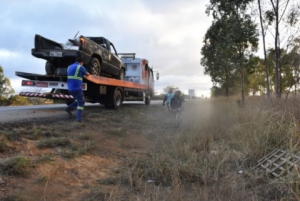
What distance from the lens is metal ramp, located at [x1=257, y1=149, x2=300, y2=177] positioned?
195 inches

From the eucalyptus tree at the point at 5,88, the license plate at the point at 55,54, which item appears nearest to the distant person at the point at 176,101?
the license plate at the point at 55,54

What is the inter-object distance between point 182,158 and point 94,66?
5422 mm

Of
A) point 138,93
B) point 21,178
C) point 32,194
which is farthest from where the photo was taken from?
point 138,93

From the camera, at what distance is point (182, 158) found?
6.07 m

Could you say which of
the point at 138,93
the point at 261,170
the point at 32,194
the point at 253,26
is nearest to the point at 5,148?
the point at 32,194

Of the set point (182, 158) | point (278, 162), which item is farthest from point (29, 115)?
point (278, 162)

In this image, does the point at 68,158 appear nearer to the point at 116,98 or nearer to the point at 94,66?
the point at 94,66

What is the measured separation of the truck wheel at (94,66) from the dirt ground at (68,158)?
2144mm

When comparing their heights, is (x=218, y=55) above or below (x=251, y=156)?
above

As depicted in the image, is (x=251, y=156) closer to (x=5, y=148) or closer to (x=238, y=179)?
(x=238, y=179)

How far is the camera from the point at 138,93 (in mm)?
→ 16109

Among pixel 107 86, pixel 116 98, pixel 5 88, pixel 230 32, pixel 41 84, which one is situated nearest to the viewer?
pixel 41 84

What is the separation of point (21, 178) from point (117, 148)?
9.83 feet

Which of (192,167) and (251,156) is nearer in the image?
(192,167)
